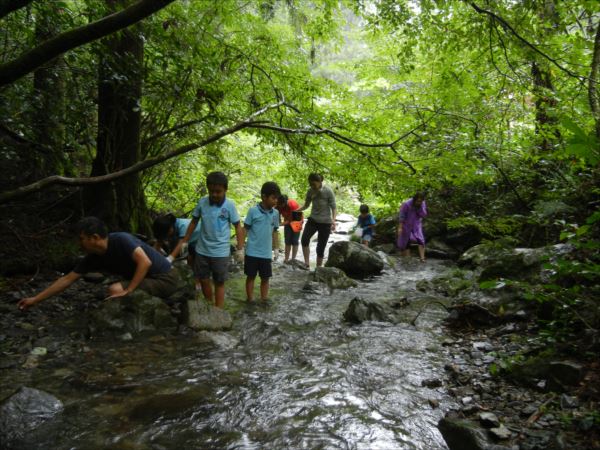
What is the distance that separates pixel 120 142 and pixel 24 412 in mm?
5523

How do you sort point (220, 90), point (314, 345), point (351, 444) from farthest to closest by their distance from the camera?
point (220, 90) → point (314, 345) → point (351, 444)

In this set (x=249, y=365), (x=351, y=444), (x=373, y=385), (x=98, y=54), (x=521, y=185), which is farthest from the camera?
(x=521, y=185)

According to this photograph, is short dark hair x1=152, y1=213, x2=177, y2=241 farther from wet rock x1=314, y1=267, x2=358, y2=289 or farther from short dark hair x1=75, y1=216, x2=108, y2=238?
wet rock x1=314, y1=267, x2=358, y2=289

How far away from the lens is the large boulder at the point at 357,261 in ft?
33.3

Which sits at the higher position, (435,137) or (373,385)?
(435,137)

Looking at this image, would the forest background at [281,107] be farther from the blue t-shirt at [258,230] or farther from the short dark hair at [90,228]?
the blue t-shirt at [258,230]

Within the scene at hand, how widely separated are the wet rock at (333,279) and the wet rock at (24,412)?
5.97 metres

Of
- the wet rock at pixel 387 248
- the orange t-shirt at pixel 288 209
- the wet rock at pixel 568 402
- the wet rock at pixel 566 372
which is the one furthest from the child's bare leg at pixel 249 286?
the wet rock at pixel 387 248

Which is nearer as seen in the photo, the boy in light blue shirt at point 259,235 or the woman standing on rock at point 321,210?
the boy in light blue shirt at point 259,235

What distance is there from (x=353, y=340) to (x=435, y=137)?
4404 millimetres

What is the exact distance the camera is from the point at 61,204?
752 centimetres

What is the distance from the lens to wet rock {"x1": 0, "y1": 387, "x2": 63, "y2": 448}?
2.78 meters

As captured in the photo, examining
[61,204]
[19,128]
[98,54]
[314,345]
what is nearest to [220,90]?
[98,54]

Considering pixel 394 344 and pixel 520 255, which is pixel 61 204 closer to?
pixel 394 344
